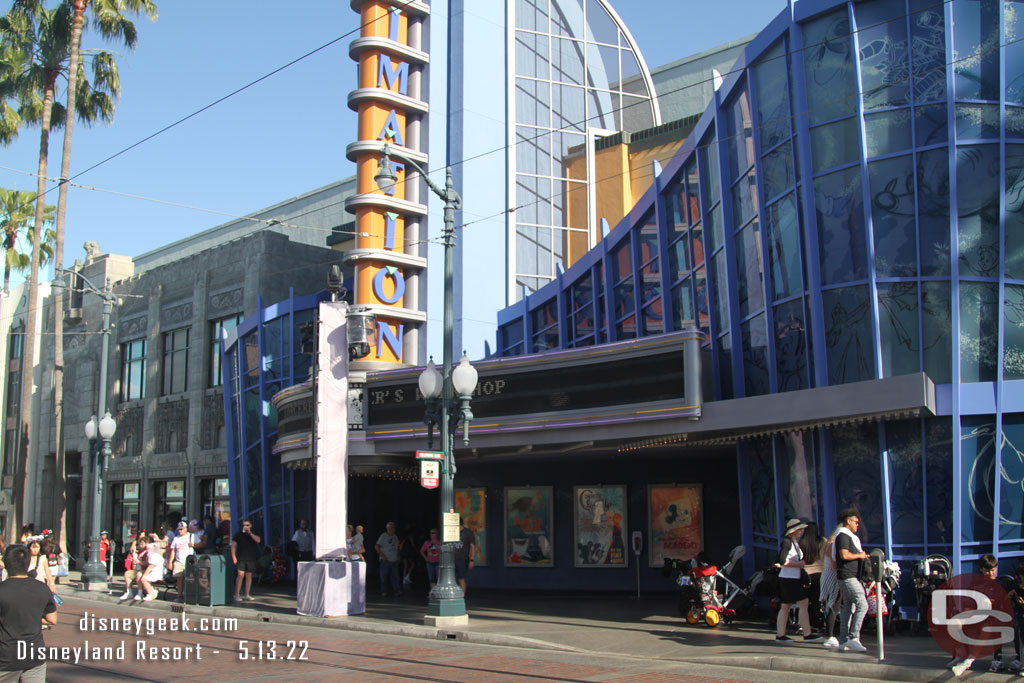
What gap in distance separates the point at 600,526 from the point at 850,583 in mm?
11867

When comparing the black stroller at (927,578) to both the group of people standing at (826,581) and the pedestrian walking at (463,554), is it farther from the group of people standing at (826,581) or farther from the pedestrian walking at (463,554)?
the pedestrian walking at (463,554)

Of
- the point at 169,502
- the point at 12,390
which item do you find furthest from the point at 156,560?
the point at 12,390

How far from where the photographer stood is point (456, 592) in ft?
56.1

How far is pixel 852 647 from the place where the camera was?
12.8 m

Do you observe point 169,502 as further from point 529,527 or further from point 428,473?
point 428,473

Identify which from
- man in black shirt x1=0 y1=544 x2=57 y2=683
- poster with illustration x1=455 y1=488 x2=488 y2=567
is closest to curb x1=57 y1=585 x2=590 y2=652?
poster with illustration x1=455 y1=488 x2=488 y2=567

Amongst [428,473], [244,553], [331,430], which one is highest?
[331,430]

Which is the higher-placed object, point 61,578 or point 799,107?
point 799,107

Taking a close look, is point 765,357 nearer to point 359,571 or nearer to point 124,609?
point 359,571

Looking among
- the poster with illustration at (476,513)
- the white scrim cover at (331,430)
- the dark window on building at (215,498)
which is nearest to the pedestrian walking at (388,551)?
the poster with illustration at (476,513)

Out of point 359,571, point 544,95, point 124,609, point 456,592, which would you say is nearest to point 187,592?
point 124,609

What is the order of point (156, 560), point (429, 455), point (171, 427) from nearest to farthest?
point (429, 455), point (156, 560), point (171, 427)

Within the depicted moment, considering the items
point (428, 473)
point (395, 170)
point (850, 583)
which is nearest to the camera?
point (850, 583)

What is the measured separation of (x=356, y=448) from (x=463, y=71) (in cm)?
1440
